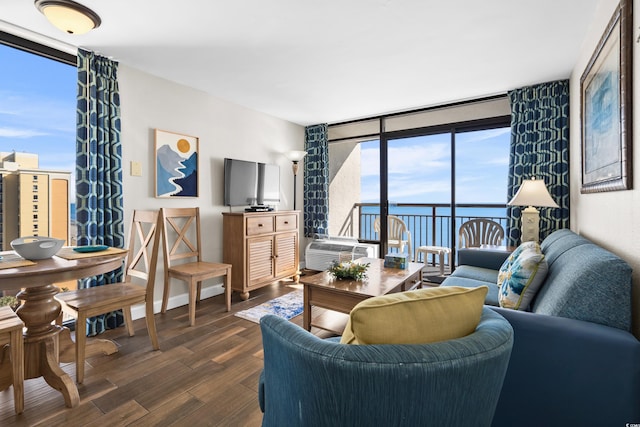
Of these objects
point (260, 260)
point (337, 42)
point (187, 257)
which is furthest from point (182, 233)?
point (337, 42)

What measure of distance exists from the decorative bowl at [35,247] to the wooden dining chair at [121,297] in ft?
1.21

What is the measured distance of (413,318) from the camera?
2.56 feet

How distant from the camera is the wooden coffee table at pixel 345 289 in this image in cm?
215

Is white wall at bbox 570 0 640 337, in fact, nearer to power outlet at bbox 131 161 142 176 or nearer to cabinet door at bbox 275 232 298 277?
cabinet door at bbox 275 232 298 277

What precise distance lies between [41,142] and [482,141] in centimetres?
516

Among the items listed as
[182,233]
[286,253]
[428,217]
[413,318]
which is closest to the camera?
[413,318]

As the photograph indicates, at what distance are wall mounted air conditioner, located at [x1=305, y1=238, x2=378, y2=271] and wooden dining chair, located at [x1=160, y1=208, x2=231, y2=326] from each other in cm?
173

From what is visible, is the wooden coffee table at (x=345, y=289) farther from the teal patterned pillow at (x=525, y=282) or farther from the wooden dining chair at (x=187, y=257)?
the wooden dining chair at (x=187, y=257)

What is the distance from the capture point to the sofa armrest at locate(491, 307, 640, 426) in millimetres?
1104

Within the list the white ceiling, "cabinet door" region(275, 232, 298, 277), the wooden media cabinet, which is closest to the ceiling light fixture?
the white ceiling

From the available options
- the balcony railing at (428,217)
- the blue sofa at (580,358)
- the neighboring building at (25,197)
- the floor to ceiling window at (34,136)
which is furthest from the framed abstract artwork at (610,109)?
the neighboring building at (25,197)

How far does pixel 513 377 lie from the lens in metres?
1.25

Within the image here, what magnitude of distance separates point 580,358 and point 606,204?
3.94 ft

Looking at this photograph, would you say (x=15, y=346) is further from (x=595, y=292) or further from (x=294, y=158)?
(x=294, y=158)
